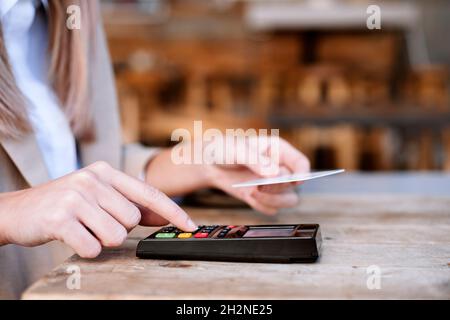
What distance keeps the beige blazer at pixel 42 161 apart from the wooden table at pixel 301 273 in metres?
0.15

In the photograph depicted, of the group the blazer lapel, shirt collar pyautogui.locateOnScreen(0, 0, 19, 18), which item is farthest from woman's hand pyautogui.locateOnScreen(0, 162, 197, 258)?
shirt collar pyautogui.locateOnScreen(0, 0, 19, 18)

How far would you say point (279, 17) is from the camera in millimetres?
3752

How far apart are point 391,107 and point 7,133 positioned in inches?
112

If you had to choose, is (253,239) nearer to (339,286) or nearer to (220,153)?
(339,286)

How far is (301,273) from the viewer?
430mm

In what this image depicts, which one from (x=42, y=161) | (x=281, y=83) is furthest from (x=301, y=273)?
(x=281, y=83)

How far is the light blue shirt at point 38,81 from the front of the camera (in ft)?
2.31

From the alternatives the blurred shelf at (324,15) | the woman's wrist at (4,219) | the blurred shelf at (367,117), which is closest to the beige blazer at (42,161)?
the woman's wrist at (4,219)

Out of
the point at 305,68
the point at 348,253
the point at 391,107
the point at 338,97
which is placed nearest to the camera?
the point at 348,253

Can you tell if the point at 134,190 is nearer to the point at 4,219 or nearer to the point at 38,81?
the point at 4,219

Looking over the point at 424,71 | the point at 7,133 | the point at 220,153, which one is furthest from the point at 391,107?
the point at 7,133

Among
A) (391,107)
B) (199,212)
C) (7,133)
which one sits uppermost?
(7,133)

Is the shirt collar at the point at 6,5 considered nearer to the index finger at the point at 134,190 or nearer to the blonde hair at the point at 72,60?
the blonde hair at the point at 72,60
